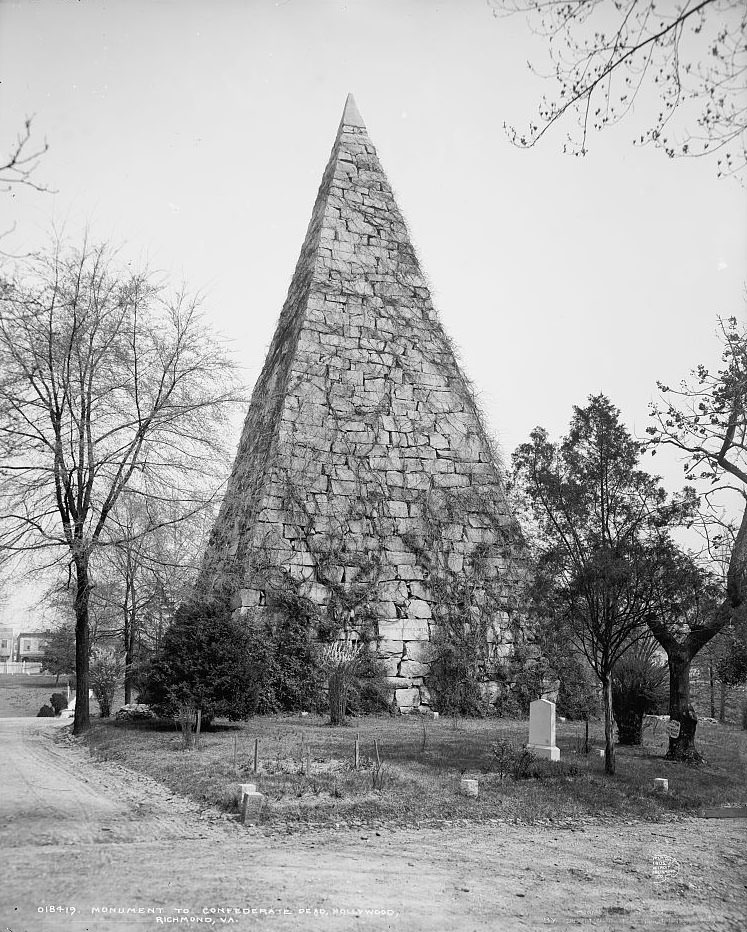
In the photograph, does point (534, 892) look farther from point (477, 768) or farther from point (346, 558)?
point (346, 558)

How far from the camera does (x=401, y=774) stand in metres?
9.56

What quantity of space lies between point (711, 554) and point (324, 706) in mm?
7522

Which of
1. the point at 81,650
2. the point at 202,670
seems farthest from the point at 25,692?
the point at 202,670

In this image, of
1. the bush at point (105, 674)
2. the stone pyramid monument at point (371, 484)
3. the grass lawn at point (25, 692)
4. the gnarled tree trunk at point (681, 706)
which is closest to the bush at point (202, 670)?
the stone pyramid monument at point (371, 484)

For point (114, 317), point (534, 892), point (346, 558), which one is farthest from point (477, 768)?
point (114, 317)

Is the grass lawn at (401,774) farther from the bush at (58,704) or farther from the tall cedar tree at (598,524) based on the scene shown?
the bush at (58,704)

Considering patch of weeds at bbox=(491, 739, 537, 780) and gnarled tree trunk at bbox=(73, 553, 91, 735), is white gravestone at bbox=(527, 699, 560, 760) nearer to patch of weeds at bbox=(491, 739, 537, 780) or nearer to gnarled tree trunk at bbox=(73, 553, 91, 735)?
patch of weeds at bbox=(491, 739, 537, 780)

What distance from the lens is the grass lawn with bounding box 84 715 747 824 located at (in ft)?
27.5

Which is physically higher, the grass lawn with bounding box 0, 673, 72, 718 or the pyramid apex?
the pyramid apex

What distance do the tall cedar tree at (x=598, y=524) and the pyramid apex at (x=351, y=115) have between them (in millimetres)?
13415

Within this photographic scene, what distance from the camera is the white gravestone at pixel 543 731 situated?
11562 mm

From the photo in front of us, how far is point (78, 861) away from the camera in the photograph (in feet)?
19.1

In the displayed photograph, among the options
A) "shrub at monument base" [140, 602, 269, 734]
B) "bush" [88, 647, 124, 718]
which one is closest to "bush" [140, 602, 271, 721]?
"shrub at monument base" [140, 602, 269, 734]

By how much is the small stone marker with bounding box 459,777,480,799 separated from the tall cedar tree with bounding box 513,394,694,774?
277 centimetres
